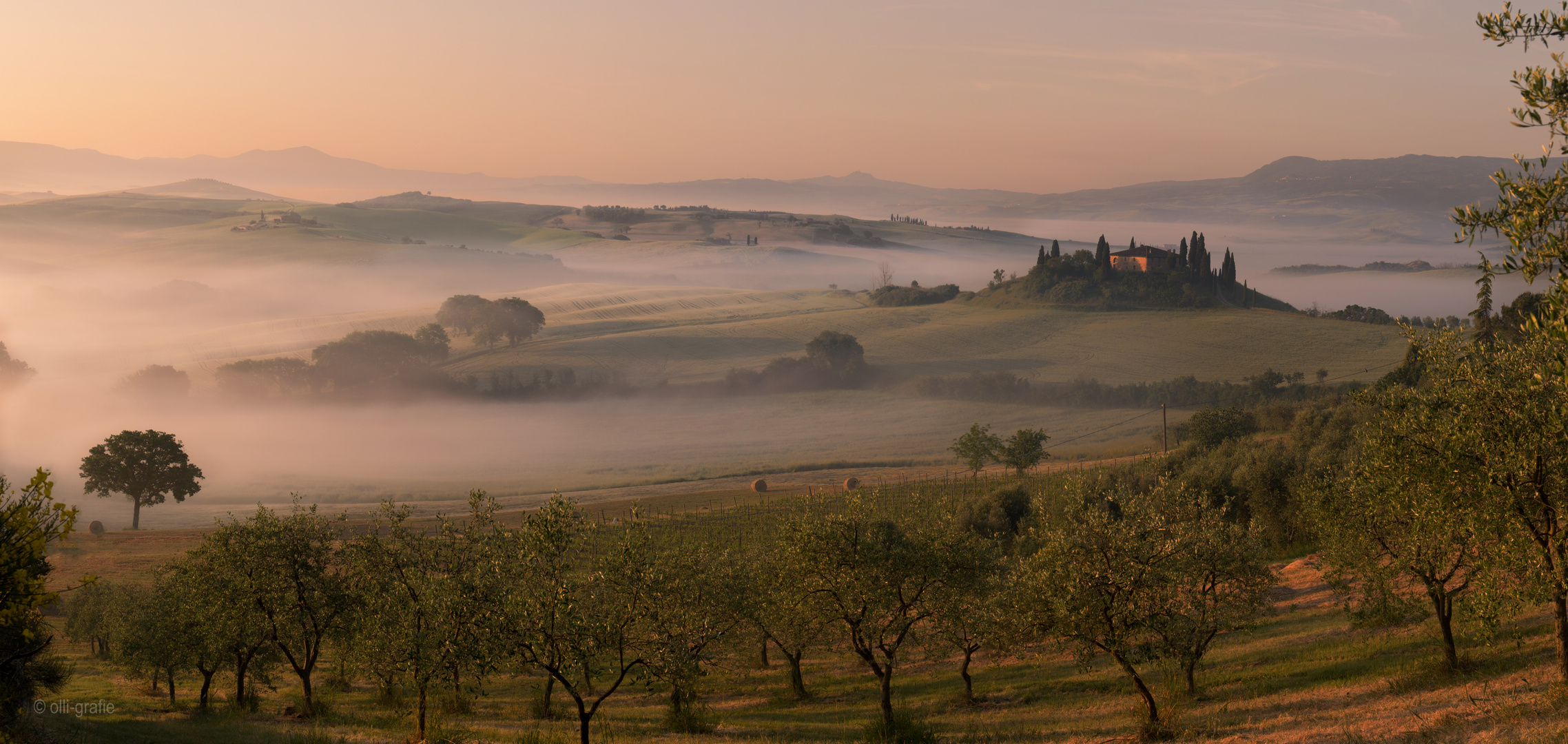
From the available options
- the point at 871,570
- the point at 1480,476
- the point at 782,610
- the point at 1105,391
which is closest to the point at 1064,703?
the point at 871,570

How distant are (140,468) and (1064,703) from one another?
359 feet

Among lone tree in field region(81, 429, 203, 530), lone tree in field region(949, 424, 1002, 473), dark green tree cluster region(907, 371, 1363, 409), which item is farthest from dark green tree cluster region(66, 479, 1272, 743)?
dark green tree cluster region(907, 371, 1363, 409)

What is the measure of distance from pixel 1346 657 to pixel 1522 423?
1707cm

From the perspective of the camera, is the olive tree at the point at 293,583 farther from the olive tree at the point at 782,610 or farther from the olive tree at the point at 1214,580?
the olive tree at the point at 1214,580

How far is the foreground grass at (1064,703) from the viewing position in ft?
81.6

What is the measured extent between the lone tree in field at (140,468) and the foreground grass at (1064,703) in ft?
201

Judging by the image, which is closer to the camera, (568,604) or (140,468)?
(568,604)

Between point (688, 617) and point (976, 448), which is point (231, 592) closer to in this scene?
point (688, 617)

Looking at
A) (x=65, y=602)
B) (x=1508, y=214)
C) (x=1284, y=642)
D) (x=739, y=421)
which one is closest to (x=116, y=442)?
(x=65, y=602)

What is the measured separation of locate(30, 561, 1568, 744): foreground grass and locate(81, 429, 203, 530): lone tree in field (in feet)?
201

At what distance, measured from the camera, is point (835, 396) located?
19350 centimetres

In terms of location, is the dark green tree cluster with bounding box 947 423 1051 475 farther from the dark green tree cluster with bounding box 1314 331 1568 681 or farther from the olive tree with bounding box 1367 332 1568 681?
the olive tree with bounding box 1367 332 1568 681

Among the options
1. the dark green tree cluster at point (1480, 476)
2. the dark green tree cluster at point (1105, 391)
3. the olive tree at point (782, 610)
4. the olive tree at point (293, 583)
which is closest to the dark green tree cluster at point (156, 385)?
the dark green tree cluster at point (1105, 391)

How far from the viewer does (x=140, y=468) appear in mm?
100125
